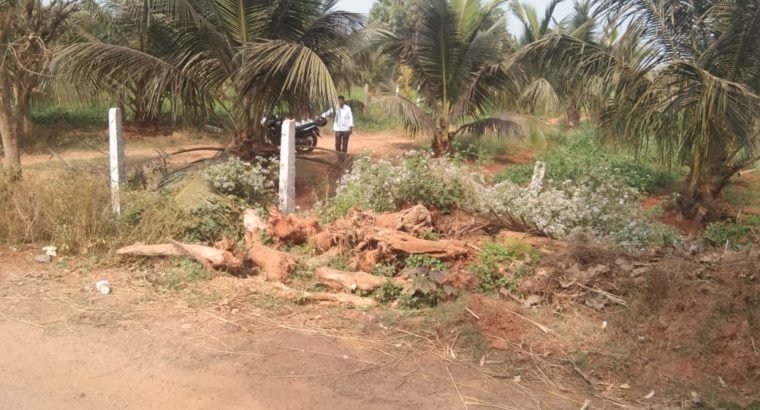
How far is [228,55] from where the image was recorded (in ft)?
28.1

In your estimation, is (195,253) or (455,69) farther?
(455,69)

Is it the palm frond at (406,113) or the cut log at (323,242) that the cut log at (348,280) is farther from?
the palm frond at (406,113)

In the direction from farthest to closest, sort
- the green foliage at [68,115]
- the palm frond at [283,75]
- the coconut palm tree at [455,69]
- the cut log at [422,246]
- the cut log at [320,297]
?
the green foliage at [68,115], the coconut palm tree at [455,69], the palm frond at [283,75], the cut log at [422,246], the cut log at [320,297]

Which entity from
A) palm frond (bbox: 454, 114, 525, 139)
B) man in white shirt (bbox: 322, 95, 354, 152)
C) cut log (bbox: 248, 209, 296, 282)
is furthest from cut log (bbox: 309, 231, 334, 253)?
palm frond (bbox: 454, 114, 525, 139)

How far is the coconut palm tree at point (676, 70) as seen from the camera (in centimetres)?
707

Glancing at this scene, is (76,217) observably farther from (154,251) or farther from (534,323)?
(534,323)

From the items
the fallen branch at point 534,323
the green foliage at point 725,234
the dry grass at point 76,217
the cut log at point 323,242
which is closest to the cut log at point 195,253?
the dry grass at point 76,217

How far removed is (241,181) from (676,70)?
5.19m

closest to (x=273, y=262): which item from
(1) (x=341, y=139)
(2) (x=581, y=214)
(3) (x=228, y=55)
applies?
(2) (x=581, y=214)

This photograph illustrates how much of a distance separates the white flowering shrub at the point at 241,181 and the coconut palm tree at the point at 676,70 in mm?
4078

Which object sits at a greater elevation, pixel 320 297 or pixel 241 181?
pixel 241 181

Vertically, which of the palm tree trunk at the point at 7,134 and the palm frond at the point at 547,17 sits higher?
the palm frond at the point at 547,17

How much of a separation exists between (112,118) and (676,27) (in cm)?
725

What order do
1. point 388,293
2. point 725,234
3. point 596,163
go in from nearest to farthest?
point 388,293, point 725,234, point 596,163
